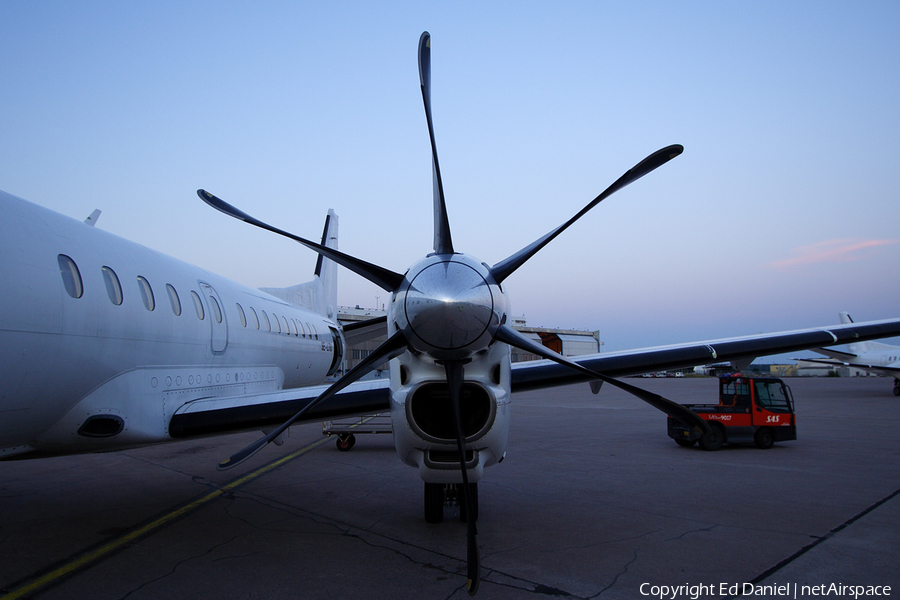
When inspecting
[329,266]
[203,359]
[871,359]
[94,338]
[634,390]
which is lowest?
[871,359]

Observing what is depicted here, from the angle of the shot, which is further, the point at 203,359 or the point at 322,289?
the point at 322,289

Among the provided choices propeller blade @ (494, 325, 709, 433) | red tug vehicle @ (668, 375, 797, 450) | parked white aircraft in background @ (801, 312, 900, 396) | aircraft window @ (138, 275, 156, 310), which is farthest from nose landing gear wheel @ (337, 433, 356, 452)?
parked white aircraft in background @ (801, 312, 900, 396)

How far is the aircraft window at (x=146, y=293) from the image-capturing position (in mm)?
5605

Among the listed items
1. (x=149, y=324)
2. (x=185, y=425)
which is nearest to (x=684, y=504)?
(x=185, y=425)

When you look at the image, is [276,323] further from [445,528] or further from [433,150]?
[433,150]

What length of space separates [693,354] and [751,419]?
587 cm

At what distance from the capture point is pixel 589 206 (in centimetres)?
461

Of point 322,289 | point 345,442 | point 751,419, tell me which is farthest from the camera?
point 322,289

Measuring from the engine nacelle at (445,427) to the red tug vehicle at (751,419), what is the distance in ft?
24.4

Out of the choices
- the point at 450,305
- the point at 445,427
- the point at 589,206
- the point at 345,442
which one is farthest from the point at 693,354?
the point at 345,442

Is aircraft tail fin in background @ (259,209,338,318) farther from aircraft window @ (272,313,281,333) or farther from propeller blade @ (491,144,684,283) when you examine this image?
propeller blade @ (491,144,684,283)

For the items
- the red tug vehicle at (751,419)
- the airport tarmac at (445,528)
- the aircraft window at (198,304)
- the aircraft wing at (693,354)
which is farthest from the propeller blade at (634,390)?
the red tug vehicle at (751,419)

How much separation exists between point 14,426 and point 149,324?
1433 millimetres

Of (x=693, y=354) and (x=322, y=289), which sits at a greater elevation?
(x=322, y=289)
